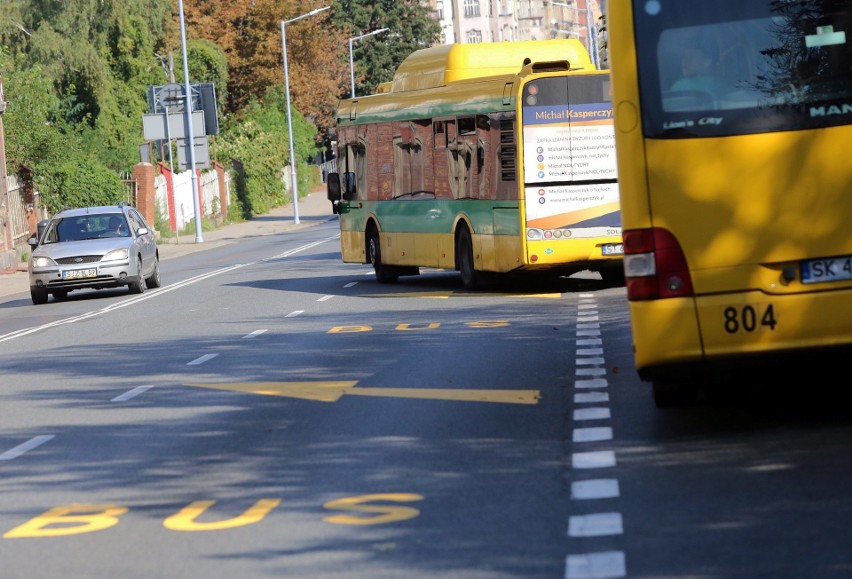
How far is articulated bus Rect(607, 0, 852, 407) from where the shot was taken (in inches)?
379

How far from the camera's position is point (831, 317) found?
9.60 meters

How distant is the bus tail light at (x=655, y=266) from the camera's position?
31.7ft

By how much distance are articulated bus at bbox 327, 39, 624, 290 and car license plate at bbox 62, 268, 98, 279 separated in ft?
14.9

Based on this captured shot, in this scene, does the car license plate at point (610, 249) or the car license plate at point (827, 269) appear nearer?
the car license plate at point (827, 269)

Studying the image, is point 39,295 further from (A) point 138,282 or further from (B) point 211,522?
(B) point 211,522

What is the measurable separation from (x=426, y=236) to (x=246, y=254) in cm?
1926

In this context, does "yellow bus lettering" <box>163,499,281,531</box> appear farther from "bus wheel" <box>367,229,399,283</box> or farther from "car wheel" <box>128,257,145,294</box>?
"car wheel" <box>128,257,145,294</box>

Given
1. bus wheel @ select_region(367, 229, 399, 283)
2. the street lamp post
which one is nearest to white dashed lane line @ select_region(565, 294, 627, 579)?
bus wheel @ select_region(367, 229, 399, 283)

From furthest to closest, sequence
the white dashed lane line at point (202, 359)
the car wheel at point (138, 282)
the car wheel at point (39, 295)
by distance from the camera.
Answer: the car wheel at point (39, 295) < the car wheel at point (138, 282) < the white dashed lane line at point (202, 359)

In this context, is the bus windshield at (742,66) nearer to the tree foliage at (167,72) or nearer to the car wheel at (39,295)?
the car wheel at (39,295)

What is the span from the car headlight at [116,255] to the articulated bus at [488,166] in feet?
13.0

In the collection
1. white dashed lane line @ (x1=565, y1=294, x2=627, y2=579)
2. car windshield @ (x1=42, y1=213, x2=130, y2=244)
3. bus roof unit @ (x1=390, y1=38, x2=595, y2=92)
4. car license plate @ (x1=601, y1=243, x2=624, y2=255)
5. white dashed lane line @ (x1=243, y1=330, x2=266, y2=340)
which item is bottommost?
white dashed lane line @ (x1=565, y1=294, x2=627, y2=579)

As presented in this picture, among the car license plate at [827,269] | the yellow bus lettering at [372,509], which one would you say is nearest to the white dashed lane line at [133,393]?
the yellow bus lettering at [372,509]

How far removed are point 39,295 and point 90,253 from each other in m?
1.41
